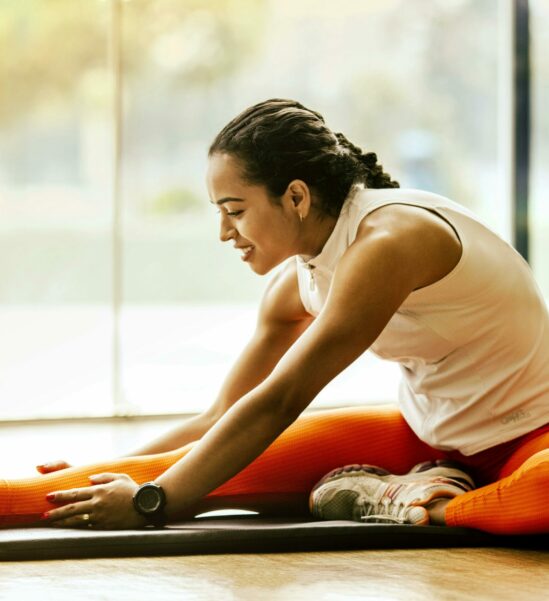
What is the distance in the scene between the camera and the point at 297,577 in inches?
63.4

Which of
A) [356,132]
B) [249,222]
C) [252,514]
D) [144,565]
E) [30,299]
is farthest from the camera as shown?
[356,132]

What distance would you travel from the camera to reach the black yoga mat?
172cm

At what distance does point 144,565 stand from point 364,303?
0.55 meters

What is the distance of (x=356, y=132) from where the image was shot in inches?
166

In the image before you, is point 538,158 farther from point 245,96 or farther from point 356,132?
point 245,96

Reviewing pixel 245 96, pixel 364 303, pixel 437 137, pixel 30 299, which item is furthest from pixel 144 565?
pixel 437 137

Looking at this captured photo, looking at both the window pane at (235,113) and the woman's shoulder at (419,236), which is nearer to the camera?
the woman's shoulder at (419,236)

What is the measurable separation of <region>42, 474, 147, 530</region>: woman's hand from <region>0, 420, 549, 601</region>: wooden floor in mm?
97

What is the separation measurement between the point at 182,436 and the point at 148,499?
0.40m

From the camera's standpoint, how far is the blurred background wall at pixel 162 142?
3.80m

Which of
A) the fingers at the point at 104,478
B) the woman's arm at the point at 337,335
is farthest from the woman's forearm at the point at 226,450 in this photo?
the fingers at the point at 104,478

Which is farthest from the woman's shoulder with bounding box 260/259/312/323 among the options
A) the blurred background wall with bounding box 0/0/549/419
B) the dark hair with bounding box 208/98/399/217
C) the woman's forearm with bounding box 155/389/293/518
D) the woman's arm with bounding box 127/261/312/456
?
the blurred background wall with bounding box 0/0/549/419

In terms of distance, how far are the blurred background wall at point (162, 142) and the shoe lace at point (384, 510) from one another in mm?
2124

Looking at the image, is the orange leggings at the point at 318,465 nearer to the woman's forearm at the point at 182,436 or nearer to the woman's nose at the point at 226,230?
the woman's forearm at the point at 182,436
